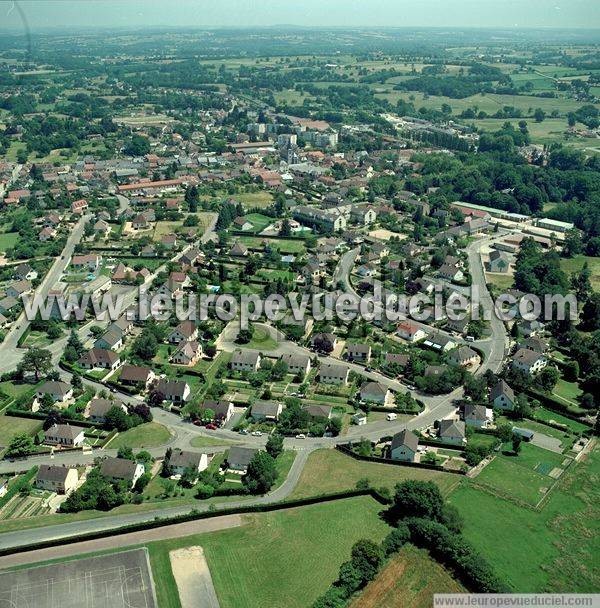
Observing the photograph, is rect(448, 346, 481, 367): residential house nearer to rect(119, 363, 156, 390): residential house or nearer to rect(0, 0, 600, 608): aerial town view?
rect(0, 0, 600, 608): aerial town view

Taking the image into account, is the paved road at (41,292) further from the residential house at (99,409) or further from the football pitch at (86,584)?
the football pitch at (86,584)

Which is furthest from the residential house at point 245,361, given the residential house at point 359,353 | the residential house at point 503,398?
the residential house at point 503,398

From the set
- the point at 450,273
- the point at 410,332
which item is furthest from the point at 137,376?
the point at 450,273

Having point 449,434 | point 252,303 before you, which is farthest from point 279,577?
point 252,303

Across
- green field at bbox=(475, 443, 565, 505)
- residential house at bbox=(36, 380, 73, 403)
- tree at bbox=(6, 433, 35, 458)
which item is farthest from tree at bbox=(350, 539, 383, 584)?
residential house at bbox=(36, 380, 73, 403)

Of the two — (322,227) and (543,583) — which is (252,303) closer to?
(322,227)
